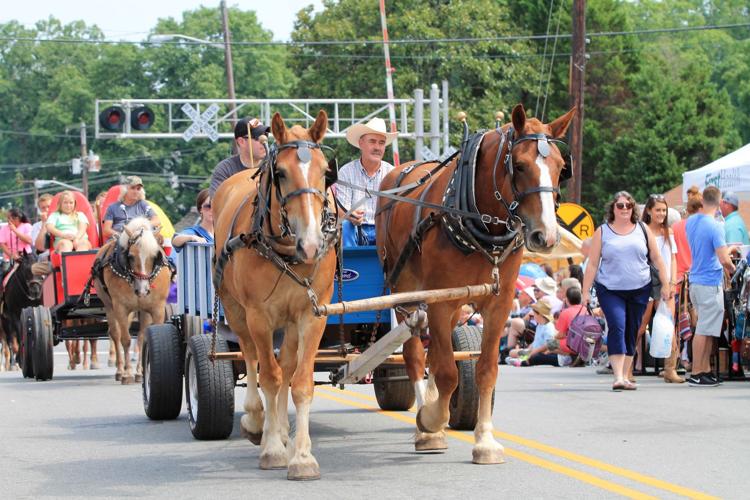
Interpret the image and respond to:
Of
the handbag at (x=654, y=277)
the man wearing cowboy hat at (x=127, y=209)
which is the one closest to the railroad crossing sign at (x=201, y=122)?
the man wearing cowboy hat at (x=127, y=209)

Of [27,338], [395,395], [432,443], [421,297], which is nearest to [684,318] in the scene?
[395,395]

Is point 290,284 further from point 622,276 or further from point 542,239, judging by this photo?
point 622,276

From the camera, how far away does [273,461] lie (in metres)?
9.45

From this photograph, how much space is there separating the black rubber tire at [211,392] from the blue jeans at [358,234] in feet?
4.21

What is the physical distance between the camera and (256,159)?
12.0 meters

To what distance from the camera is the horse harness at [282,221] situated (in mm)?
8922

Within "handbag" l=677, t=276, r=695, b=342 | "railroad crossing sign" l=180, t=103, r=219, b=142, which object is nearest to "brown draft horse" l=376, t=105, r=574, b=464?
"handbag" l=677, t=276, r=695, b=342

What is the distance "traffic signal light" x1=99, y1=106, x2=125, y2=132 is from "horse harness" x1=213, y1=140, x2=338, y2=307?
27619 mm

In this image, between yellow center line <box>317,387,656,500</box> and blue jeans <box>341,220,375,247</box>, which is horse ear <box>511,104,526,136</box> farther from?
blue jeans <box>341,220,375,247</box>

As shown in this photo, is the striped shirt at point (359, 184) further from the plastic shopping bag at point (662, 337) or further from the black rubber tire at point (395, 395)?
the plastic shopping bag at point (662, 337)

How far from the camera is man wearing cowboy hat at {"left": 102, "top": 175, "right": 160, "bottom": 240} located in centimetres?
1844

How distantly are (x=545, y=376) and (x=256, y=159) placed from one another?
7137 mm

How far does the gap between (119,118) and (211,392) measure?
27.5 m

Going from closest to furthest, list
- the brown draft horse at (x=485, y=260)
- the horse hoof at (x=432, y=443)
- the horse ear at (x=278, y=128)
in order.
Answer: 1. the horse ear at (x=278, y=128)
2. the brown draft horse at (x=485, y=260)
3. the horse hoof at (x=432, y=443)
